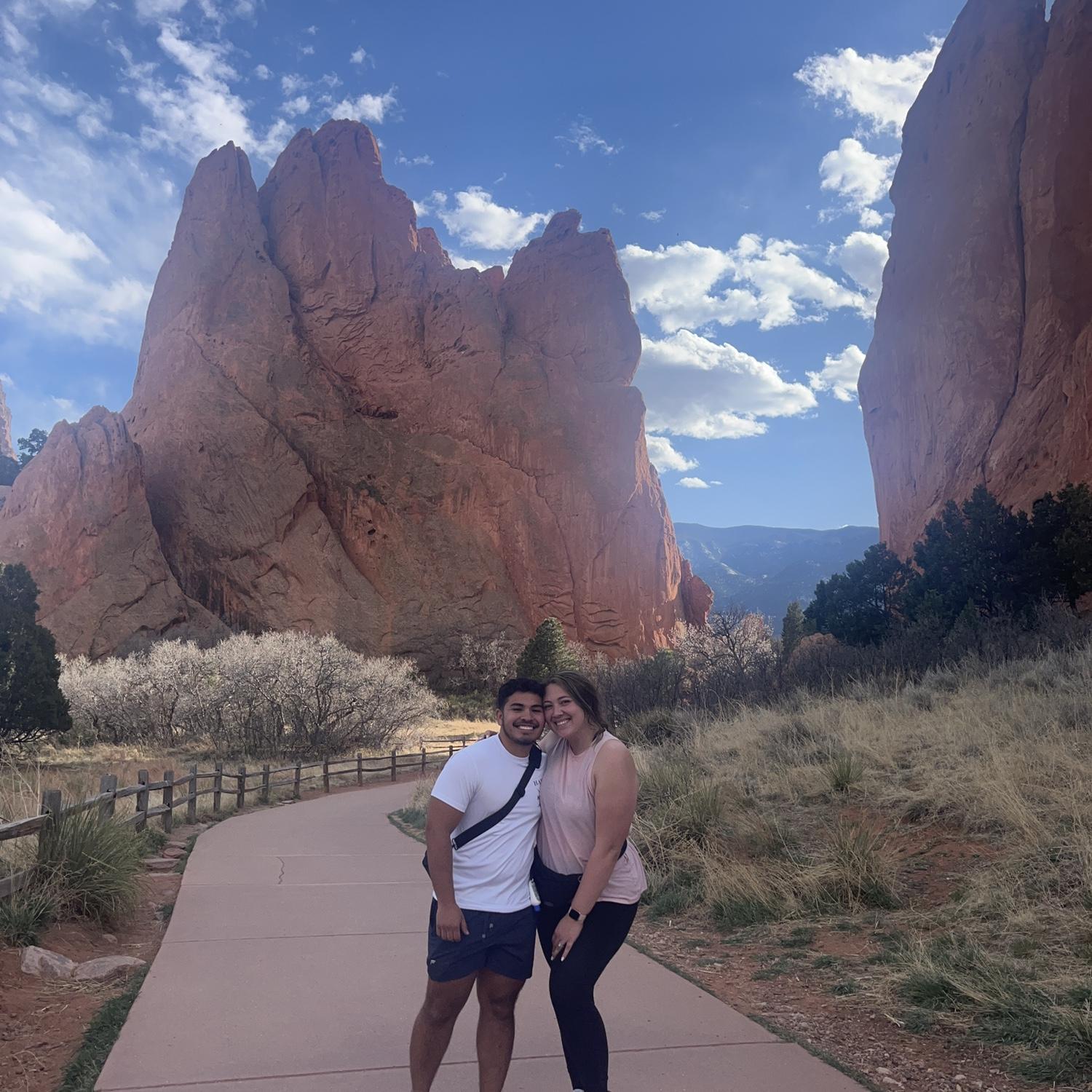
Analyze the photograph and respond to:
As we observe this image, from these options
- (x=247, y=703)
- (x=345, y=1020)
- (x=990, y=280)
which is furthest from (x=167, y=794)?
(x=990, y=280)

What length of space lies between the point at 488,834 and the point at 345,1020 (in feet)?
6.92

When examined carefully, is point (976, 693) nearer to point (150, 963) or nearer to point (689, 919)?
point (689, 919)

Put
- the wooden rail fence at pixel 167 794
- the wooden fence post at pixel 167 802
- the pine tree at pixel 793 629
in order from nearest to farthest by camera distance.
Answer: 1. the wooden rail fence at pixel 167 794
2. the wooden fence post at pixel 167 802
3. the pine tree at pixel 793 629

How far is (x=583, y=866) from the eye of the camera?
329 centimetres

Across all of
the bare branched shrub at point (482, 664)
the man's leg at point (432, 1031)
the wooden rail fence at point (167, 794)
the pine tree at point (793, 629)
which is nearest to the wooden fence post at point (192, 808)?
the wooden rail fence at point (167, 794)

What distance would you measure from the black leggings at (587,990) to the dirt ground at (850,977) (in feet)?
4.61

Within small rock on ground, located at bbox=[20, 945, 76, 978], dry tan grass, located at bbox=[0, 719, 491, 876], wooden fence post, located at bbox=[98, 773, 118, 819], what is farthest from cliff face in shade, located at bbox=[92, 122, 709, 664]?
small rock on ground, located at bbox=[20, 945, 76, 978]

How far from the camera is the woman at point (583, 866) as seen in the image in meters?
3.15

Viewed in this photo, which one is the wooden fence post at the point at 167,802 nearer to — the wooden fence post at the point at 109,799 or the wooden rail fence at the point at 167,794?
the wooden rail fence at the point at 167,794

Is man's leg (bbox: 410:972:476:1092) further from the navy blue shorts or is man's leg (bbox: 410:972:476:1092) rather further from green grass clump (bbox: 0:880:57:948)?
green grass clump (bbox: 0:880:57:948)

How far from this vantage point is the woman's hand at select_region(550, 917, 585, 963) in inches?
123

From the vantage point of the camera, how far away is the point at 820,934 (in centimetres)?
588

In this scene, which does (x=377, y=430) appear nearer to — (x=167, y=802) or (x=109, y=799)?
(x=167, y=802)

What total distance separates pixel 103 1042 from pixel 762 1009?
3.49 m
